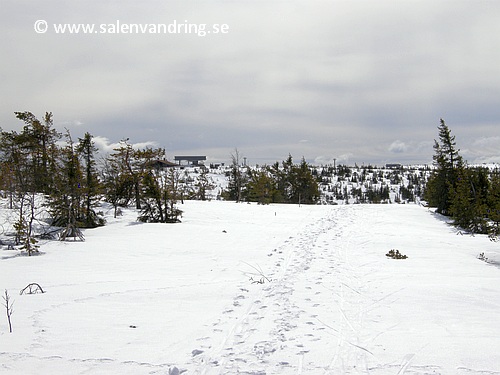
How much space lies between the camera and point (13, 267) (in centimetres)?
888

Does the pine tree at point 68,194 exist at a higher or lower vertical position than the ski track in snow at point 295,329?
higher

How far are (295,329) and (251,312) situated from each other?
106 cm

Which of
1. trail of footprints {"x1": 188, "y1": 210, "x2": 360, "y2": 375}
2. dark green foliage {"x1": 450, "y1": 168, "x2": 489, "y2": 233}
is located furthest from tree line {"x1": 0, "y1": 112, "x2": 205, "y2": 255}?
dark green foliage {"x1": 450, "y1": 168, "x2": 489, "y2": 233}

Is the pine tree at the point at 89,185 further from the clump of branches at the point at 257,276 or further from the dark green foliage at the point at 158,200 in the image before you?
the clump of branches at the point at 257,276

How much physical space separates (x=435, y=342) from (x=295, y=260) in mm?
5905

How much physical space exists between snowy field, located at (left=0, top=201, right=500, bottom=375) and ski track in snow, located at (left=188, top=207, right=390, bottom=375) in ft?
0.08

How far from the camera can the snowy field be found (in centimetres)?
397

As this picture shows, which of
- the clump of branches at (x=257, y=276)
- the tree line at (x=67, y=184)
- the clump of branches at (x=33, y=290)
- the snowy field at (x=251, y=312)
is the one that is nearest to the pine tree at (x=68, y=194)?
the tree line at (x=67, y=184)

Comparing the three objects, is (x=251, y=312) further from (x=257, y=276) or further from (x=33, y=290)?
(x=33, y=290)

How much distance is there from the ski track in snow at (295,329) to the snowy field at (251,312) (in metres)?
0.03

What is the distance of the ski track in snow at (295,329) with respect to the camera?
3.90 m

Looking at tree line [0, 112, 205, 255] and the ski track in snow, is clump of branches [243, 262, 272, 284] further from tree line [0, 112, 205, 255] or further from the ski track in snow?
tree line [0, 112, 205, 255]

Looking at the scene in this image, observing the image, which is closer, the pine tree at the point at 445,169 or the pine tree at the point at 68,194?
the pine tree at the point at 68,194

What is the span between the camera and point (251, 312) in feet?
18.9
